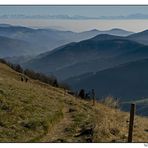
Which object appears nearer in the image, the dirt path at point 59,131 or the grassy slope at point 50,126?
the grassy slope at point 50,126

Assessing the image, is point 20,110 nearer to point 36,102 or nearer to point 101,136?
point 36,102

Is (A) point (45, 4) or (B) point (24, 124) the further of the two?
(B) point (24, 124)

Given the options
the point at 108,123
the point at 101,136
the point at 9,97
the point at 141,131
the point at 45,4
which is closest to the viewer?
the point at 45,4

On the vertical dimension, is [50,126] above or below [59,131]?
above

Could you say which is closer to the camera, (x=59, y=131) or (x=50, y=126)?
(x=59, y=131)

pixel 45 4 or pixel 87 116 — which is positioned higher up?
pixel 45 4

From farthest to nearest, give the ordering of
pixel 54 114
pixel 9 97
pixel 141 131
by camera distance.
Answer: pixel 9 97 < pixel 54 114 < pixel 141 131

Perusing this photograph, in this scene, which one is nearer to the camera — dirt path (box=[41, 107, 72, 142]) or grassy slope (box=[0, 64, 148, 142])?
grassy slope (box=[0, 64, 148, 142])
